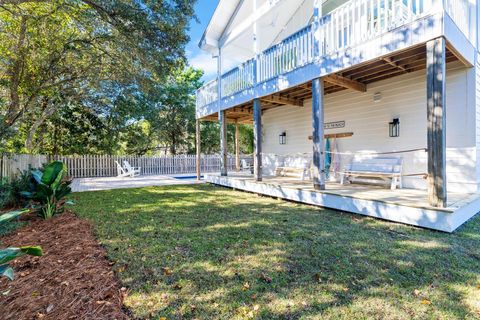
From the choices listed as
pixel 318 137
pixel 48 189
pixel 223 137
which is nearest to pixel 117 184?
pixel 223 137

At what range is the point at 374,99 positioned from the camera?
6.88 meters

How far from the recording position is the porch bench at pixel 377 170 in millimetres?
5875

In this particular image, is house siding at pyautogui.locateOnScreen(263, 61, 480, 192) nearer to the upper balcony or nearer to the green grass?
the upper balcony

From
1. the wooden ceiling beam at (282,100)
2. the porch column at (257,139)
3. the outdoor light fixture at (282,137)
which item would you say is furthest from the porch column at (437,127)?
the outdoor light fixture at (282,137)

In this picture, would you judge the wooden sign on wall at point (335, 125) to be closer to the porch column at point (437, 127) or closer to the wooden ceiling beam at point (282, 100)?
the wooden ceiling beam at point (282, 100)

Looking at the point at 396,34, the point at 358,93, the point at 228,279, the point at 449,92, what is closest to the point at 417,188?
the point at 449,92

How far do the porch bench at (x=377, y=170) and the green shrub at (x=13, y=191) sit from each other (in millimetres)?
8014

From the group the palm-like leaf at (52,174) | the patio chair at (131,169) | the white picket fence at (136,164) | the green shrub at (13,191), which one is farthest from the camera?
the white picket fence at (136,164)

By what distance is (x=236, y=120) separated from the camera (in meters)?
12.1

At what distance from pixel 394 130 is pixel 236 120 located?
7.19 metres

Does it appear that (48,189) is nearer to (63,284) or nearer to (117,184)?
(63,284)

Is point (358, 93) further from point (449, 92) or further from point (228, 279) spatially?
point (228, 279)

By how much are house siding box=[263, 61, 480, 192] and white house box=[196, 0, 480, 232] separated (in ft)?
0.08

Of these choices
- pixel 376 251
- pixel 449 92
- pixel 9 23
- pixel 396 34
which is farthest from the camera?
pixel 9 23
